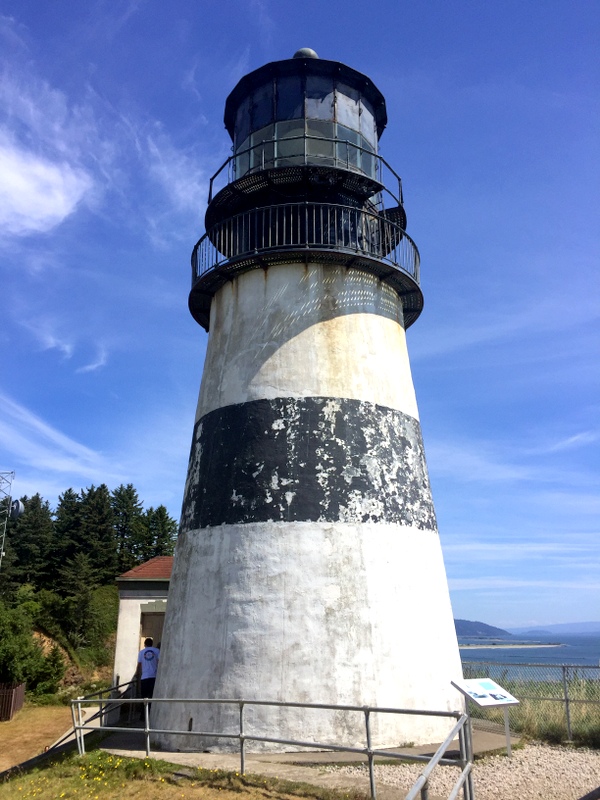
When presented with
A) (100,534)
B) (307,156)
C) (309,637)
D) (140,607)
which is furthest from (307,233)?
(100,534)

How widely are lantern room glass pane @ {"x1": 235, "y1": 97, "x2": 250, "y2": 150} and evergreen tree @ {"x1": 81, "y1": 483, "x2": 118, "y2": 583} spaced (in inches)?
1497

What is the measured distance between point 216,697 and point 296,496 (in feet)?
10.6

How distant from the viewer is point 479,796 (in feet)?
22.7

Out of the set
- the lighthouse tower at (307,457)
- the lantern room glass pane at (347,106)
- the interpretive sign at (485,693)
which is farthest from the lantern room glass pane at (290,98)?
the interpretive sign at (485,693)

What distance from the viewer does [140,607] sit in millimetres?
17797

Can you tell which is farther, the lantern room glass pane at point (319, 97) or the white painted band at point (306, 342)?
the lantern room glass pane at point (319, 97)

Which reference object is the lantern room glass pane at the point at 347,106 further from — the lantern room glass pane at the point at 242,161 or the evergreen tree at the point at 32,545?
the evergreen tree at the point at 32,545

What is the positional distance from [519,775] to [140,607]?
40.4 feet

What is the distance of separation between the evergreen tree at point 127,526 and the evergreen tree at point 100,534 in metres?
0.85

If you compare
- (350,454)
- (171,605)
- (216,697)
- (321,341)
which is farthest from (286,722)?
(321,341)

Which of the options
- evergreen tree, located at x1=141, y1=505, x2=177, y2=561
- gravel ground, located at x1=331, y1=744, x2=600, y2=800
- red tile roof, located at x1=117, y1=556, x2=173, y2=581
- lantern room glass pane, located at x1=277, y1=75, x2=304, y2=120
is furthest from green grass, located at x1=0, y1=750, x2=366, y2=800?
evergreen tree, located at x1=141, y1=505, x2=177, y2=561

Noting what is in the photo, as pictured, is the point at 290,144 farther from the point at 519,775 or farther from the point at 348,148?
the point at 519,775

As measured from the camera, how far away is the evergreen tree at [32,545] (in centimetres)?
4620

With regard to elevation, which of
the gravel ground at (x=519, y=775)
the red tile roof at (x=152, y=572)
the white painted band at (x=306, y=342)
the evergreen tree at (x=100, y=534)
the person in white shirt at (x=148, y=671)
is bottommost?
the gravel ground at (x=519, y=775)
